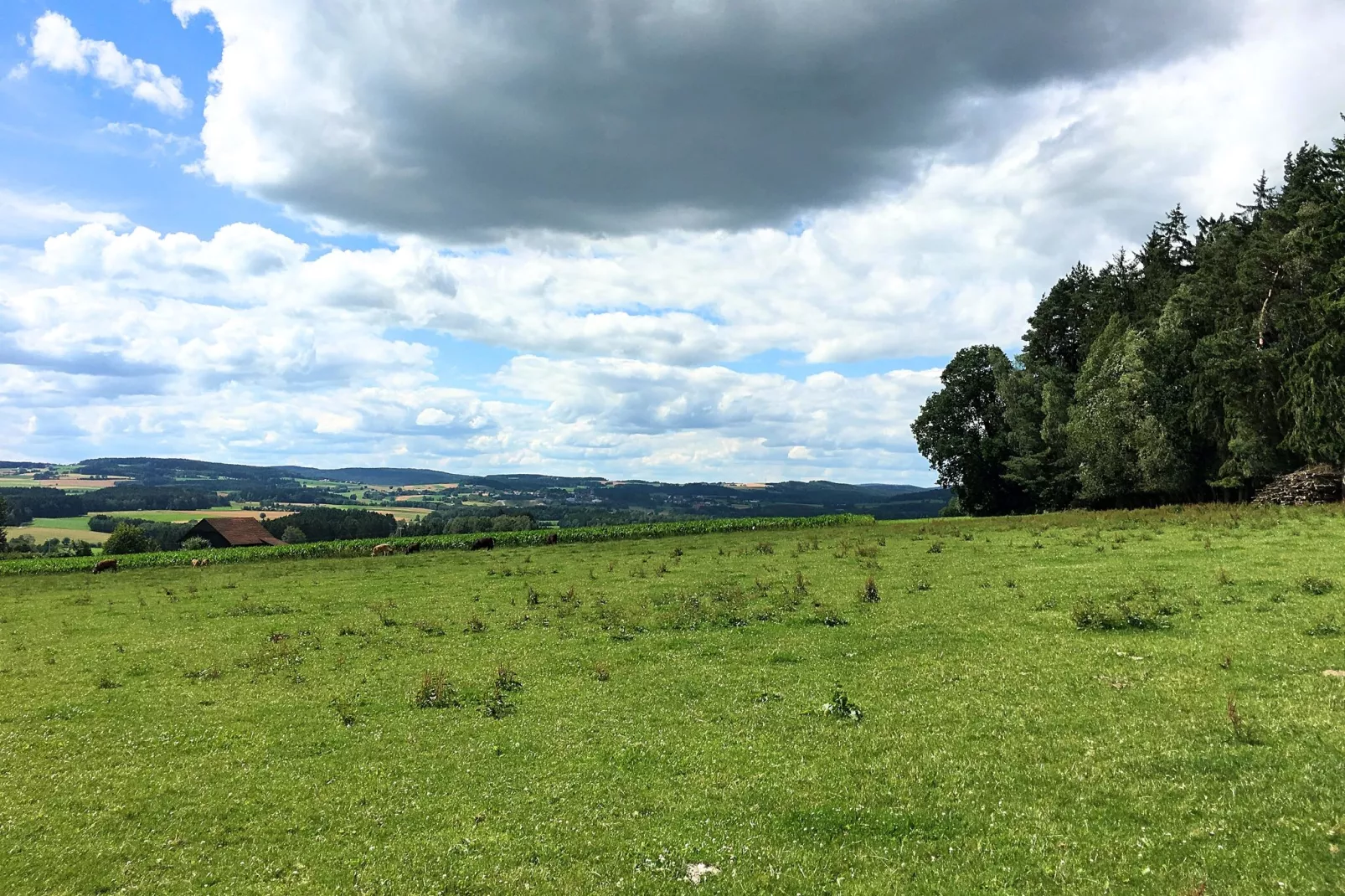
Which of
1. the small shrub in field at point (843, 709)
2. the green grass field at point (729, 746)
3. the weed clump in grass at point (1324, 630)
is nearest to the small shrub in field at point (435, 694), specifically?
the green grass field at point (729, 746)

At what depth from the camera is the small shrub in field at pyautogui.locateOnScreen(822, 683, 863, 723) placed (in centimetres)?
1496

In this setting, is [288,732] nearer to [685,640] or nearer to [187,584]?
[685,640]

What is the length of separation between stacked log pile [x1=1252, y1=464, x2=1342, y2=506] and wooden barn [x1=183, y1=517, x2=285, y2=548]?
127 m

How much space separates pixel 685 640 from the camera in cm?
2362

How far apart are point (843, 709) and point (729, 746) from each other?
2.82 metres

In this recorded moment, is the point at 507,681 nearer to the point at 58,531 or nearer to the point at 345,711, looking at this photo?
the point at 345,711

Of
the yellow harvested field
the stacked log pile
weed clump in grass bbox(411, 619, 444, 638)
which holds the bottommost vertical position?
the yellow harvested field

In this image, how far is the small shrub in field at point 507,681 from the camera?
19547 mm

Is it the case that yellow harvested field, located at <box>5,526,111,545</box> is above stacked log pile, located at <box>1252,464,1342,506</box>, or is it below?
below

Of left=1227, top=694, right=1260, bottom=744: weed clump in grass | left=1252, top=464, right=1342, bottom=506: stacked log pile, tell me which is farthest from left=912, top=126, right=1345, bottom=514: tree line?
left=1227, top=694, right=1260, bottom=744: weed clump in grass

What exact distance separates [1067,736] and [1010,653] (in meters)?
6.03

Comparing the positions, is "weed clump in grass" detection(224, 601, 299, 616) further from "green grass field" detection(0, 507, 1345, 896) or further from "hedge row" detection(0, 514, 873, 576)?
"hedge row" detection(0, 514, 873, 576)

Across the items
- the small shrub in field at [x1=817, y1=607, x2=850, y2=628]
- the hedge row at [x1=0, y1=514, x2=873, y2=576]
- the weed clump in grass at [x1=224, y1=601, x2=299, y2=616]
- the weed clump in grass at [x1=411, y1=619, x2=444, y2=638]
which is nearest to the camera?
the small shrub in field at [x1=817, y1=607, x2=850, y2=628]

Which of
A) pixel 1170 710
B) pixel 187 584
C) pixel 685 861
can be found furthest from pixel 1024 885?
Answer: pixel 187 584
